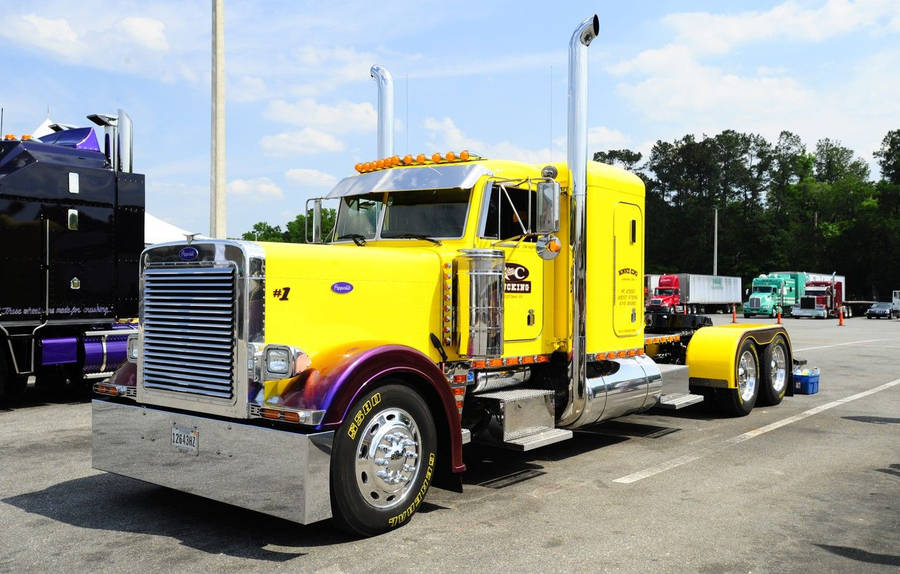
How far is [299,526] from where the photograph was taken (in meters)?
5.46

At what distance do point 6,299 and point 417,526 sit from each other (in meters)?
7.44

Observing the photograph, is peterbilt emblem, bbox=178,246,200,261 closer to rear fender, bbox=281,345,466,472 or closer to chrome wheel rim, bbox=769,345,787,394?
rear fender, bbox=281,345,466,472

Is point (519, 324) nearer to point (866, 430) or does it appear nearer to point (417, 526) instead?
point (417, 526)

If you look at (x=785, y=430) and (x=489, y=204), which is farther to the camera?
(x=785, y=430)

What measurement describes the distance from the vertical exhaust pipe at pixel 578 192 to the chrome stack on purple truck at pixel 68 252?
6920 millimetres

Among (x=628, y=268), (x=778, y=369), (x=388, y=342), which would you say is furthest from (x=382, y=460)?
(x=778, y=369)

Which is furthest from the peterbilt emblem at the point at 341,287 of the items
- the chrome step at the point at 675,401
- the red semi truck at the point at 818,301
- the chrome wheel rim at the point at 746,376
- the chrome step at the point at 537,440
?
the red semi truck at the point at 818,301

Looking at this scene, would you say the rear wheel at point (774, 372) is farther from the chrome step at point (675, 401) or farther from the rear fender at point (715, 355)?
the chrome step at point (675, 401)

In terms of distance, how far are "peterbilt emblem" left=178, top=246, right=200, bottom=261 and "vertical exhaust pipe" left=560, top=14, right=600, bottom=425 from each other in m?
3.50

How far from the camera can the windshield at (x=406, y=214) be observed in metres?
6.69

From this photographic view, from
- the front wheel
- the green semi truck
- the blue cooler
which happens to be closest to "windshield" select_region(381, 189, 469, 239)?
the front wheel

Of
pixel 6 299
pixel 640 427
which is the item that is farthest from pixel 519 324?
pixel 6 299

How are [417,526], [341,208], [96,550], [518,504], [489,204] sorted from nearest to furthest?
1. [96,550]
2. [417,526]
3. [518,504]
4. [489,204]
5. [341,208]

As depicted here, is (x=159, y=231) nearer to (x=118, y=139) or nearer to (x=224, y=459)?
(x=118, y=139)
